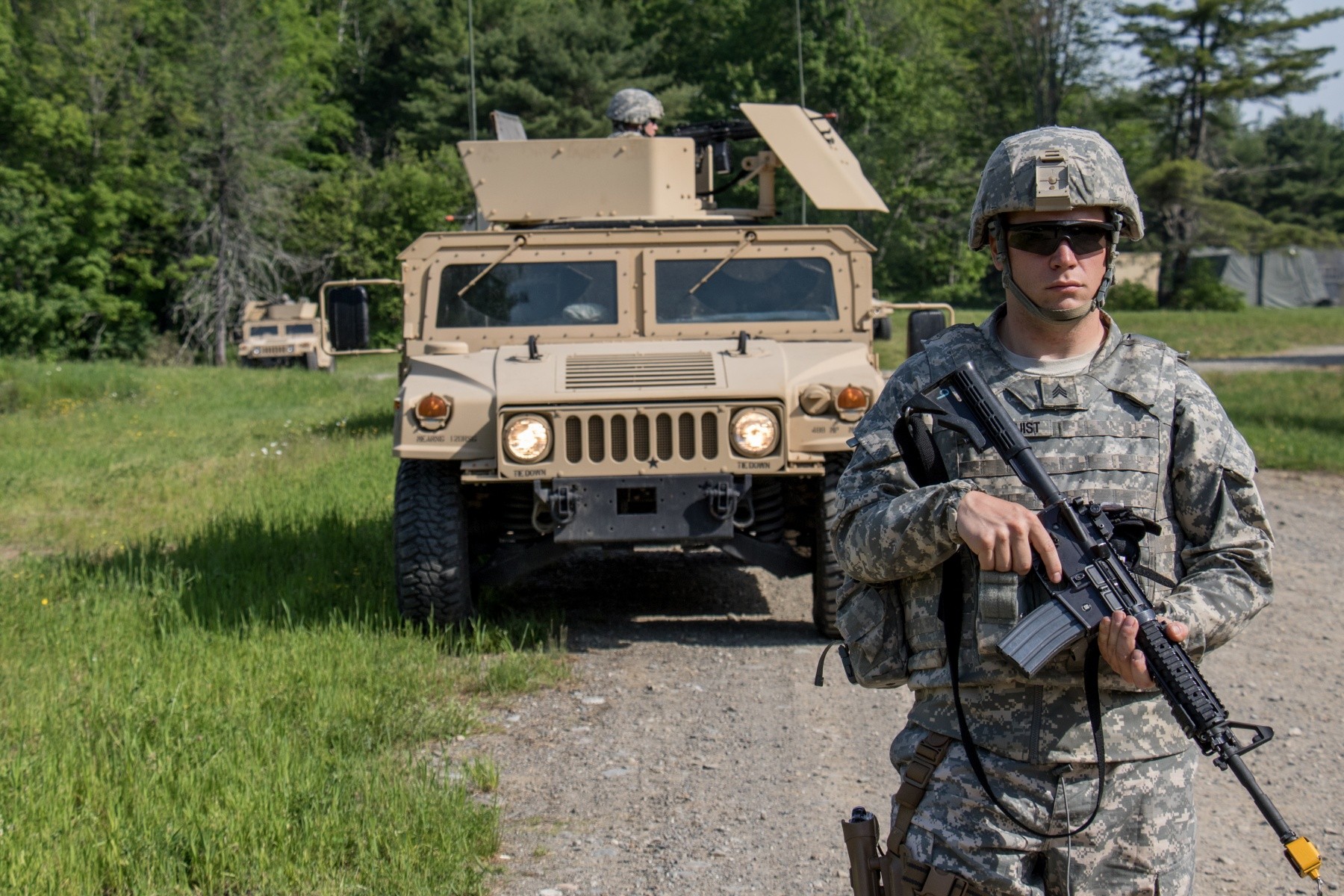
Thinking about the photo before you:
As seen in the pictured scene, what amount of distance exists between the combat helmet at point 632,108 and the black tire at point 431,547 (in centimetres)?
320

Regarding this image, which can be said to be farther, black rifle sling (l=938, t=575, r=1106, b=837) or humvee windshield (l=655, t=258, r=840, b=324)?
humvee windshield (l=655, t=258, r=840, b=324)

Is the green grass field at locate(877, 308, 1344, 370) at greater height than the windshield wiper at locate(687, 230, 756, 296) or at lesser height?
lesser

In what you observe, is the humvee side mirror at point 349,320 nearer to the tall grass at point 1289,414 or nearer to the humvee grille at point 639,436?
the humvee grille at point 639,436

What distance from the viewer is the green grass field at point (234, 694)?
3504 millimetres

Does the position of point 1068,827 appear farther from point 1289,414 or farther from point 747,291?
point 1289,414

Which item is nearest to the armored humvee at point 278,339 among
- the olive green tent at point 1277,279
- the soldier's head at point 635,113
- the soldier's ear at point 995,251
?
the soldier's head at point 635,113

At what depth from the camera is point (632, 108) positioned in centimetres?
856

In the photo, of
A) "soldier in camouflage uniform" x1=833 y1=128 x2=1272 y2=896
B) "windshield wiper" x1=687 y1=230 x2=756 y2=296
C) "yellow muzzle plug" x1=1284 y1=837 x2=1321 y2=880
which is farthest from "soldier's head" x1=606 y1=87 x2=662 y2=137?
"yellow muzzle plug" x1=1284 y1=837 x2=1321 y2=880

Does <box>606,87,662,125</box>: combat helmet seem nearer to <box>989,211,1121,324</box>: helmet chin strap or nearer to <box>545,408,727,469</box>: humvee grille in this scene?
<box>545,408,727,469</box>: humvee grille

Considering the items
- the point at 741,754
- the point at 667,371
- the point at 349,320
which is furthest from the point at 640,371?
the point at 741,754

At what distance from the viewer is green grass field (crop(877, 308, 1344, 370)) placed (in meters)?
25.5

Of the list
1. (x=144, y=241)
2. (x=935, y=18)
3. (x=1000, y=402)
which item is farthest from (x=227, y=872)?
Answer: (x=935, y=18)

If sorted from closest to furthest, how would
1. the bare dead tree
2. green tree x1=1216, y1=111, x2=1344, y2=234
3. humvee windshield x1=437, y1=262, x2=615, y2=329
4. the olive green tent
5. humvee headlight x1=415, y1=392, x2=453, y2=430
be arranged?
humvee headlight x1=415, y1=392, x2=453, y2=430, humvee windshield x1=437, y1=262, x2=615, y2=329, the bare dead tree, the olive green tent, green tree x1=1216, y1=111, x2=1344, y2=234

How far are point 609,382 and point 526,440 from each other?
0.40m
